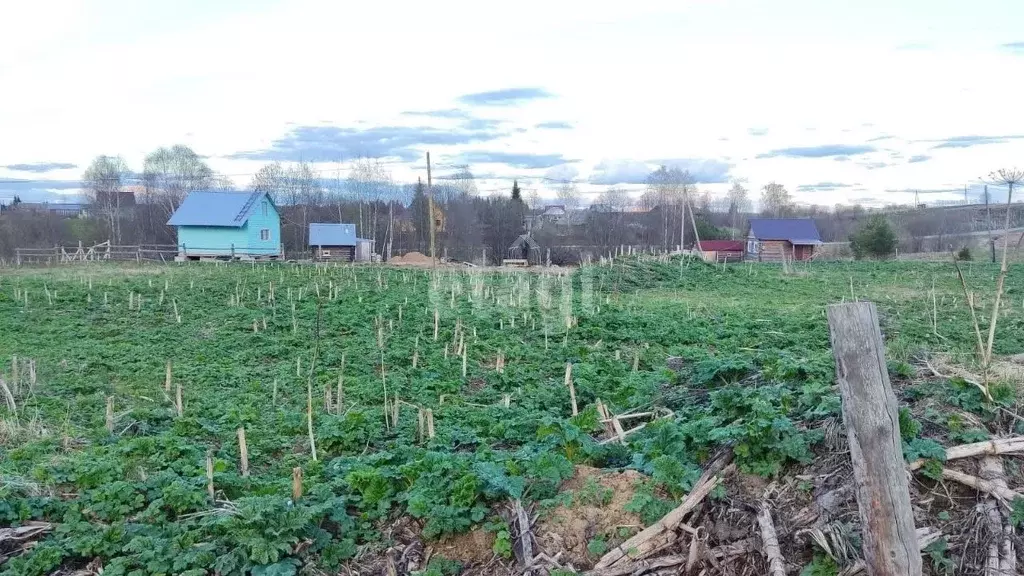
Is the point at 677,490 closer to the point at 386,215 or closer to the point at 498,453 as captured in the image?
the point at 498,453

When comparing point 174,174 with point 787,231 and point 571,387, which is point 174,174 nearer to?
point 787,231

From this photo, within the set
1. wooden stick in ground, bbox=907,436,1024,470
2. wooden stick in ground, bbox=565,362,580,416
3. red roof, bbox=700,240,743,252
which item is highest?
red roof, bbox=700,240,743,252

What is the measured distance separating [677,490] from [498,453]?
163 cm

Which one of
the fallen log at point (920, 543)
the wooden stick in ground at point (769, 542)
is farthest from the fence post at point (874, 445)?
the wooden stick in ground at point (769, 542)

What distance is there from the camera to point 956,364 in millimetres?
6211

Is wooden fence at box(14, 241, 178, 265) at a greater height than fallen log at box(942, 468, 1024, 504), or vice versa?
wooden fence at box(14, 241, 178, 265)

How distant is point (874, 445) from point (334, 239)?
44680mm

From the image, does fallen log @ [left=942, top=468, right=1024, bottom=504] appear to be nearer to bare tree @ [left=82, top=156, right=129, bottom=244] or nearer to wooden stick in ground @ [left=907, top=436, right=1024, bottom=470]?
wooden stick in ground @ [left=907, top=436, right=1024, bottom=470]

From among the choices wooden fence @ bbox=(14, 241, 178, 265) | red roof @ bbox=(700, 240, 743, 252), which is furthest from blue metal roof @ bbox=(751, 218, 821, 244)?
wooden fence @ bbox=(14, 241, 178, 265)

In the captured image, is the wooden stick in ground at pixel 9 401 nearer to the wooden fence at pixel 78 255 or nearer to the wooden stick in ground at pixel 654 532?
the wooden stick in ground at pixel 654 532

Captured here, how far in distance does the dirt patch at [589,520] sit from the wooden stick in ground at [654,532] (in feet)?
0.24

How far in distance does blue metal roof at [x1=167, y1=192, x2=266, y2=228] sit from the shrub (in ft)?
120

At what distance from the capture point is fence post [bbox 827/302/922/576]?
3457 millimetres

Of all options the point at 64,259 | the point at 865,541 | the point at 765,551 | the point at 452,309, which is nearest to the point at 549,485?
the point at 765,551
